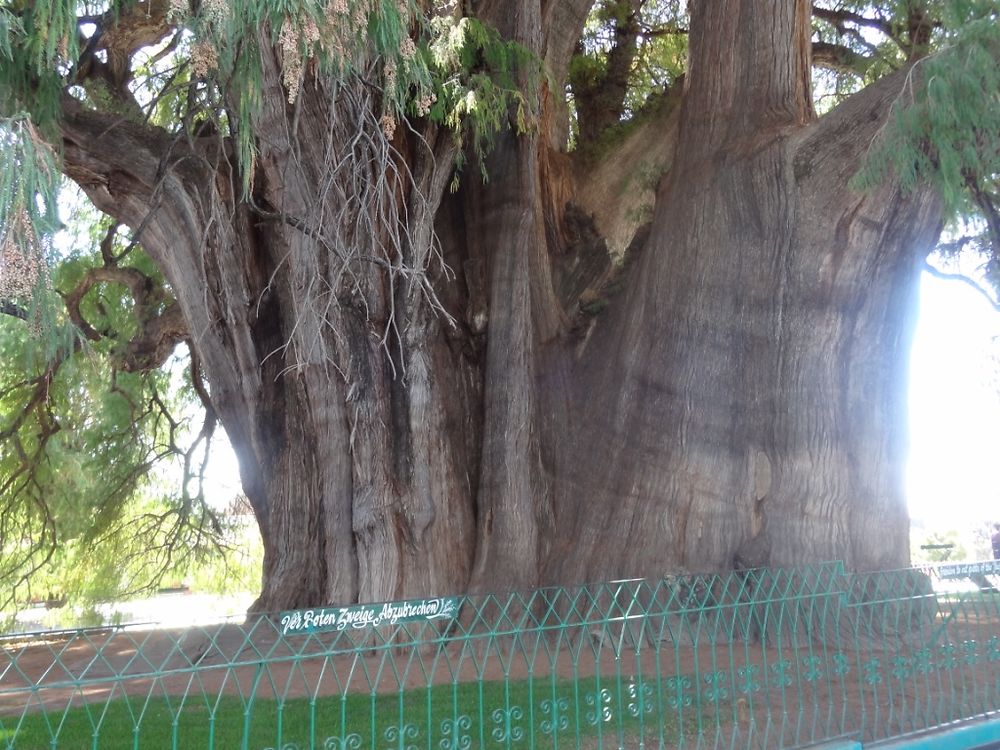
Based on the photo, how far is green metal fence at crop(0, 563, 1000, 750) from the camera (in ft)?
13.9

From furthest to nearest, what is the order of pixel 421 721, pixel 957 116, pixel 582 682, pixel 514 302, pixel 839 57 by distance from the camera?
pixel 839 57
pixel 514 302
pixel 957 116
pixel 582 682
pixel 421 721

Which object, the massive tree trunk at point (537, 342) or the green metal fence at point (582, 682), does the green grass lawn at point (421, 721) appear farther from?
the massive tree trunk at point (537, 342)

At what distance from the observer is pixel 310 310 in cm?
778

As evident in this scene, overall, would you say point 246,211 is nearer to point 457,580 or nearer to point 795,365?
point 457,580

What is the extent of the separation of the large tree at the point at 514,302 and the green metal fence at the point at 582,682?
86cm

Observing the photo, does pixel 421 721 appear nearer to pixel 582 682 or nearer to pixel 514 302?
pixel 582 682

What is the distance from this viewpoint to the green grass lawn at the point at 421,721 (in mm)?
4270

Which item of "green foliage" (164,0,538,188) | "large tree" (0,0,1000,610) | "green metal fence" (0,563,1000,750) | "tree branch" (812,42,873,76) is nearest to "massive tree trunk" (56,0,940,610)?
"large tree" (0,0,1000,610)

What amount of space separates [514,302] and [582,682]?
4.02 meters

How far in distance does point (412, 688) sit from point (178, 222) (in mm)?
4723

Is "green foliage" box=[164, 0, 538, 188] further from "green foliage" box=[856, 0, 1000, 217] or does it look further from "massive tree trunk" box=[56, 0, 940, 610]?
"green foliage" box=[856, 0, 1000, 217]

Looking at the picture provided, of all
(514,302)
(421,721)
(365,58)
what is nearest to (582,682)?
(421,721)

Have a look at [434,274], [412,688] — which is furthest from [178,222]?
[412,688]

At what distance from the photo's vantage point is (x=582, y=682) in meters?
5.57
